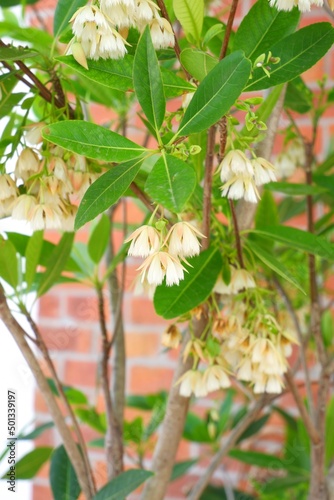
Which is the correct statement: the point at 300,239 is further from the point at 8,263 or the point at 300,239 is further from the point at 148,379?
the point at 148,379

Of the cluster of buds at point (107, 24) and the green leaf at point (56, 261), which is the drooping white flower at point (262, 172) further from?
the green leaf at point (56, 261)

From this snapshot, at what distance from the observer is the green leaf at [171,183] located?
0.35 meters

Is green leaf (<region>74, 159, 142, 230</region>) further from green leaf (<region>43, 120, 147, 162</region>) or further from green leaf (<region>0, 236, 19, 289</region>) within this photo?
green leaf (<region>0, 236, 19, 289</region>)

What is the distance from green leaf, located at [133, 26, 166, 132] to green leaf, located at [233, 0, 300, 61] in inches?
3.9

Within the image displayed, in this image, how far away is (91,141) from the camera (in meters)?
0.38

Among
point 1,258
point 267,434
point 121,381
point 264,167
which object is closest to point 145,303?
point 267,434

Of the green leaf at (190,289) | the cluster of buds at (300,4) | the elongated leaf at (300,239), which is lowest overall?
the green leaf at (190,289)

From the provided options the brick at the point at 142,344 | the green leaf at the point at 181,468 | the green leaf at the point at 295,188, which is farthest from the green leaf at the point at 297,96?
the brick at the point at 142,344

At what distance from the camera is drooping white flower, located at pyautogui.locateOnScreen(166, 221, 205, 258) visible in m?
0.38

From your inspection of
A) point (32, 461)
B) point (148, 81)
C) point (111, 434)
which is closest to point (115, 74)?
point (148, 81)

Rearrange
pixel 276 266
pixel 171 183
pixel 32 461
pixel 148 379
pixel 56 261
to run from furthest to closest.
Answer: pixel 148 379, pixel 32 461, pixel 56 261, pixel 276 266, pixel 171 183

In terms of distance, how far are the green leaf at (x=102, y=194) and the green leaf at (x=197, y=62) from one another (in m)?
0.09

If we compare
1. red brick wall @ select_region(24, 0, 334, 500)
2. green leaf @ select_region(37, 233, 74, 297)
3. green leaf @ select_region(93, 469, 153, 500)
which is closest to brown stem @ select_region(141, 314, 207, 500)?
green leaf @ select_region(93, 469, 153, 500)

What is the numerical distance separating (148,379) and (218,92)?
3.40 ft
